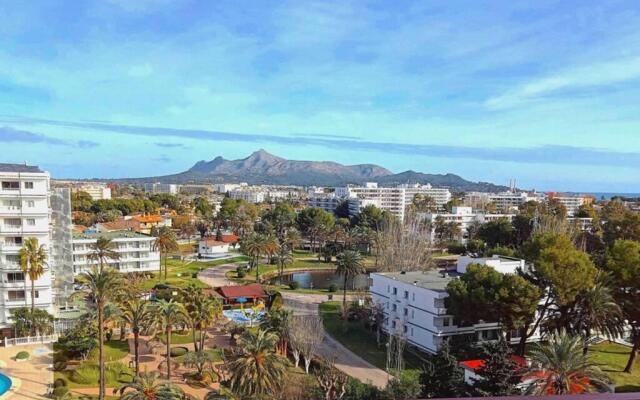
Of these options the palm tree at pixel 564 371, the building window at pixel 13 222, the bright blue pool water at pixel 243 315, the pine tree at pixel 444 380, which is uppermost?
the building window at pixel 13 222

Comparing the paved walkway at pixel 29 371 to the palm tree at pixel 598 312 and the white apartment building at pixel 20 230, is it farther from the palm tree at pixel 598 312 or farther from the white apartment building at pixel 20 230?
the palm tree at pixel 598 312

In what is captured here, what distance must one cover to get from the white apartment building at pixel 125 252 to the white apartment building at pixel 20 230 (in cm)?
1421

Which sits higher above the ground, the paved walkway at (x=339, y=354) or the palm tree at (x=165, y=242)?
the palm tree at (x=165, y=242)

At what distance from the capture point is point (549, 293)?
27.2 meters

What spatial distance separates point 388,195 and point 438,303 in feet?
310

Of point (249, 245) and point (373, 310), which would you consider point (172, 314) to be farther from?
point (249, 245)

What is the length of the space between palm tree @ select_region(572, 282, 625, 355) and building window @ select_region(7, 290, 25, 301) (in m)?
34.5

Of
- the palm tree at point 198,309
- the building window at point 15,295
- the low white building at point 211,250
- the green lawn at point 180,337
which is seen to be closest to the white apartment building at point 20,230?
the building window at point 15,295

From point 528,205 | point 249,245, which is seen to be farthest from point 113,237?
point 528,205

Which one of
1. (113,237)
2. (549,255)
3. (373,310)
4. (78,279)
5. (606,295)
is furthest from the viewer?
(113,237)

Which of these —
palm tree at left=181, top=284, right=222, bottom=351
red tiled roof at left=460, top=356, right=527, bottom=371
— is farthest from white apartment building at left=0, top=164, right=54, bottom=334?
red tiled roof at left=460, top=356, right=527, bottom=371

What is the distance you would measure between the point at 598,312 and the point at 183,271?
140 ft

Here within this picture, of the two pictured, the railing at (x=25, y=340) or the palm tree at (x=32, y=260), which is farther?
the palm tree at (x=32, y=260)

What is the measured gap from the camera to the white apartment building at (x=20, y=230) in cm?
3212
